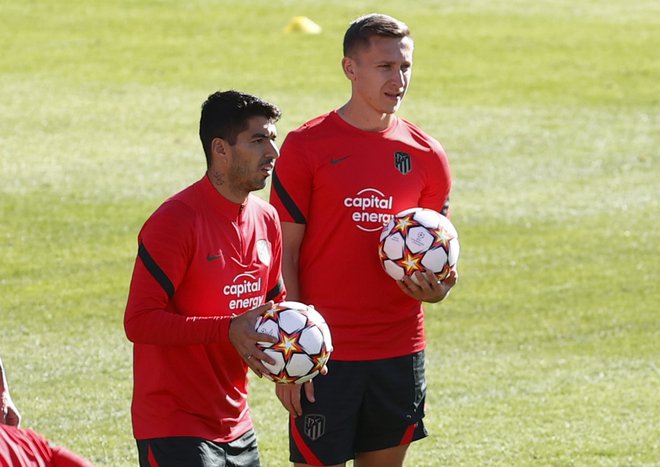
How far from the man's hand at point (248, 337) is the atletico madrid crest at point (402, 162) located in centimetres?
141

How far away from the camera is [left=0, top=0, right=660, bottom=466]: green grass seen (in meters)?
10.1

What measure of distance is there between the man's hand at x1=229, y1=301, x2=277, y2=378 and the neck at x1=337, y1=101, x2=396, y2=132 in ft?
4.81

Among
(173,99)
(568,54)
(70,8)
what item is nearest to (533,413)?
(173,99)

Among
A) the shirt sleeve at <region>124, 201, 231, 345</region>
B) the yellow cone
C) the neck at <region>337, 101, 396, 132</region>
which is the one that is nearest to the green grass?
the yellow cone

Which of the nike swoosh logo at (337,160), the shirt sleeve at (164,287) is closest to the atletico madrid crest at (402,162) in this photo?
the nike swoosh logo at (337,160)

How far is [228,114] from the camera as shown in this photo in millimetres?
5922

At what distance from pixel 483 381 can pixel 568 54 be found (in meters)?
15.8

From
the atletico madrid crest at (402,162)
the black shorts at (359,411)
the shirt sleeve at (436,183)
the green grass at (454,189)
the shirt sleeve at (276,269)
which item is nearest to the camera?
the shirt sleeve at (276,269)

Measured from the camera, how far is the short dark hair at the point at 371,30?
679cm

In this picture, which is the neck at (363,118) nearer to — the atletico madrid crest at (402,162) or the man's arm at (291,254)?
the atletico madrid crest at (402,162)

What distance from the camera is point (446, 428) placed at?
9.70 meters

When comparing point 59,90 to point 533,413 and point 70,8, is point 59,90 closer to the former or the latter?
point 70,8

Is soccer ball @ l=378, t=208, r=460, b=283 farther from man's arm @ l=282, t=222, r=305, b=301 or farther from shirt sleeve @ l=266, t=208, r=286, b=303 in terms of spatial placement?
shirt sleeve @ l=266, t=208, r=286, b=303

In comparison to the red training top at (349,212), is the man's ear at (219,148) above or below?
above
